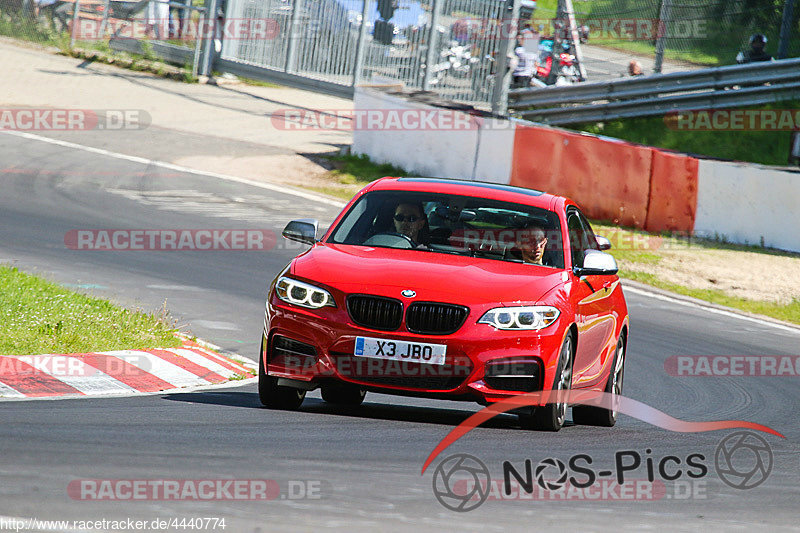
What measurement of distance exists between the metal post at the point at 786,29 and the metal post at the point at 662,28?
79.8 inches

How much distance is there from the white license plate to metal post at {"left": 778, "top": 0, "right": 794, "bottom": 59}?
56.3ft

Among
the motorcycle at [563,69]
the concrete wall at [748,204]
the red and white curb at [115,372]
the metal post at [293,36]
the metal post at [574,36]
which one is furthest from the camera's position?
the metal post at [293,36]

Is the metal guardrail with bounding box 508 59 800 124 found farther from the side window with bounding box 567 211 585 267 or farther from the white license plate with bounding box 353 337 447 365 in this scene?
the white license plate with bounding box 353 337 447 365

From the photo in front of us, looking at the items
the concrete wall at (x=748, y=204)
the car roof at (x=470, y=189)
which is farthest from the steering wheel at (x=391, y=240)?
the concrete wall at (x=748, y=204)

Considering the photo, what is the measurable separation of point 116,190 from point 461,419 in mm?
12473

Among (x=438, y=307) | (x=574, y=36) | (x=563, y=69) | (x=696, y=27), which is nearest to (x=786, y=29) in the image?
(x=696, y=27)

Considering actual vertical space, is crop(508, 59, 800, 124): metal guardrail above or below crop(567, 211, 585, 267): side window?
above

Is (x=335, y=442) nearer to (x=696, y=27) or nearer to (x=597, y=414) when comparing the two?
(x=597, y=414)

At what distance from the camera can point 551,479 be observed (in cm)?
612

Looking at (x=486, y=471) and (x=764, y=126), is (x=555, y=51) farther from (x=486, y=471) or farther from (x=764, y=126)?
(x=486, y=471)

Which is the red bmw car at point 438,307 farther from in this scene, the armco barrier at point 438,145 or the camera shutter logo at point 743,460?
the armco barrier at point 438,145

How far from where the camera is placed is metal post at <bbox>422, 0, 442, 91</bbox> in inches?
1130

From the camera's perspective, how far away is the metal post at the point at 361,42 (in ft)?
98.6

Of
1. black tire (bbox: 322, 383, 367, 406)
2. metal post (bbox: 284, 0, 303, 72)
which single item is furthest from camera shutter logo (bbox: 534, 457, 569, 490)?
metal post (bbox: 284, 0, 303, 72)
